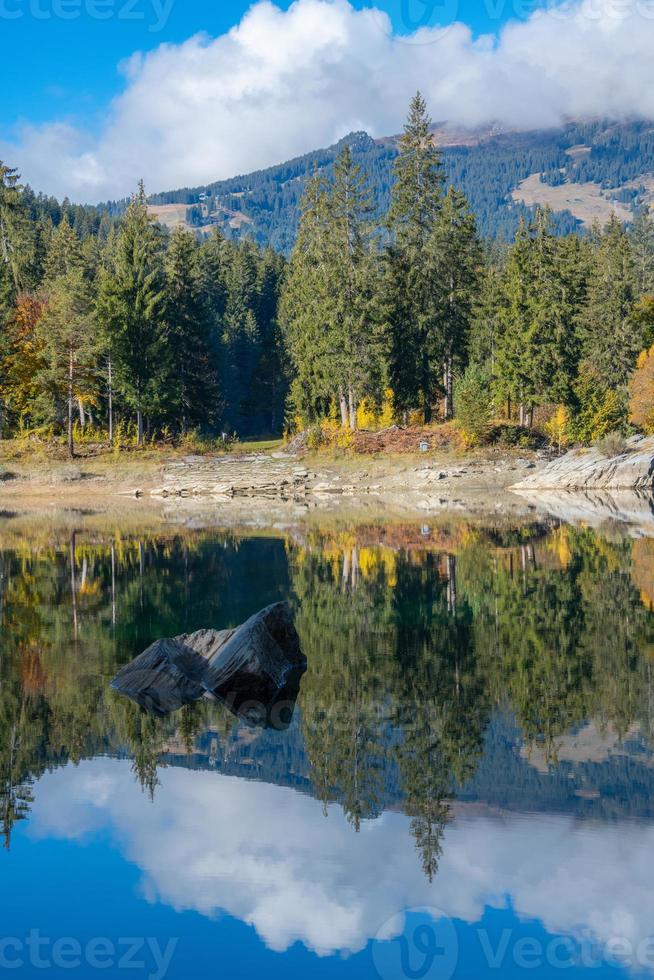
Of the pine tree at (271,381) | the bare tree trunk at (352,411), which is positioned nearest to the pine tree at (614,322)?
the bare tree trunk at (352,411)

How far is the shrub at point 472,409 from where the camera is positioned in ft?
179

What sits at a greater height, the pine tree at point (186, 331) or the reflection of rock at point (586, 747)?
the pine tree at point (186, 331)

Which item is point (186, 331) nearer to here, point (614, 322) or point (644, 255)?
point (614, 322)

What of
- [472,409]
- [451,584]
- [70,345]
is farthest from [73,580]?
[70,345]

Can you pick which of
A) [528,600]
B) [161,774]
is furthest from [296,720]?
[528,600]

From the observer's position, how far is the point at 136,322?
6278cm

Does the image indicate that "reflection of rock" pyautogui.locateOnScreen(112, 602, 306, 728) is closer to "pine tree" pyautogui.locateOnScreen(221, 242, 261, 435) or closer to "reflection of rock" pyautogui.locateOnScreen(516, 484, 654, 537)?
"reflection of rock" pyautogui.locateOnScreen(516, 484, 654, 537)

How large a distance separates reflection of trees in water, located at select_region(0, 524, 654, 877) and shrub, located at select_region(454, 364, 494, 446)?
2288 centimetres

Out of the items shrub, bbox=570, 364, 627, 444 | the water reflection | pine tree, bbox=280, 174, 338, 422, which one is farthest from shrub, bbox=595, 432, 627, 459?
the water reflection

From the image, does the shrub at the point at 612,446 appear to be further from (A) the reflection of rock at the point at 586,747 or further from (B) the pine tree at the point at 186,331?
(A) the reflection of rock at the point at 586,747

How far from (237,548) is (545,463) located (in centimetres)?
2784

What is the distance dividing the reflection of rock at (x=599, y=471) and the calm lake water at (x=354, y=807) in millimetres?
34338

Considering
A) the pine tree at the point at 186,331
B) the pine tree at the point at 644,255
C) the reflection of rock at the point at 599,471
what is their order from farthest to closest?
the pine tree at the point at 644,255 → the pine tree at the point at 186,331 → the reflection of rock at the point at 599,471

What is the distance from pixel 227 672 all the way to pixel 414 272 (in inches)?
1967
